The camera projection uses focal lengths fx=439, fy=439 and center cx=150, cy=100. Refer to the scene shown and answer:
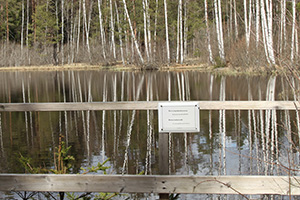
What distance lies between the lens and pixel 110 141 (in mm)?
→ 9492

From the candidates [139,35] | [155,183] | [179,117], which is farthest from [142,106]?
[139,35]

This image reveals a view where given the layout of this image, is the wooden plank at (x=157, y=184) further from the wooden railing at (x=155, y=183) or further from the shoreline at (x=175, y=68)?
the shoreline at (x=175, y=68)

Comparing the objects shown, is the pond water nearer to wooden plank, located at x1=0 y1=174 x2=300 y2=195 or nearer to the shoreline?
wooden plank, located at x1=0 y1=174 x2=300 y2=195

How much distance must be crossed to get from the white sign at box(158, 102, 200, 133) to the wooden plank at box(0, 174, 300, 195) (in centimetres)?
45

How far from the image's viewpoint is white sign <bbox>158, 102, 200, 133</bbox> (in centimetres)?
406

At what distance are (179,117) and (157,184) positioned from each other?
0.66 meters

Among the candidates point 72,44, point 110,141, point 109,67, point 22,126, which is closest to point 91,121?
point 22,126

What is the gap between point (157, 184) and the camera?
13.5ft

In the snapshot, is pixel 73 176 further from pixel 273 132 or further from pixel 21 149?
pixel 273 132

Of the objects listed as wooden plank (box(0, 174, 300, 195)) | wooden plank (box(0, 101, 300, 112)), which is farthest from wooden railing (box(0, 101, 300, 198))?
wooden plank (box(0, 101, 300, 112))

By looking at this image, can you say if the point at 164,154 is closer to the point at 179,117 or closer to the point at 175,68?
the point at 179,117

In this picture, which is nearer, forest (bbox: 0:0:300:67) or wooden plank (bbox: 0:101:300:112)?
wooden plank (bbox: 0:101:300:112)

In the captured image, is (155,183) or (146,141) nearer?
(155,183)

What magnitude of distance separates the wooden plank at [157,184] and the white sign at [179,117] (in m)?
0.45
